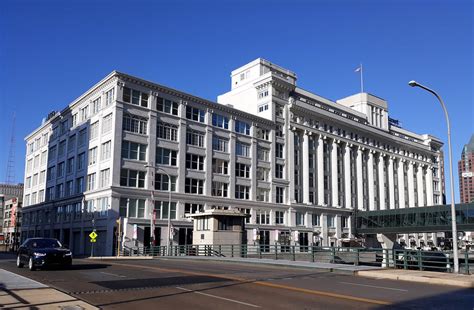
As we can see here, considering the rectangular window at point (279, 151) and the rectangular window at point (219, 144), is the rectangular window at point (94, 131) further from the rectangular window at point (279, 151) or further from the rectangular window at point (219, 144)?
the rectangular window at point (279, 151)

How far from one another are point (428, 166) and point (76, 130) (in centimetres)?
8590

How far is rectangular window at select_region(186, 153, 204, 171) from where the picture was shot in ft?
212

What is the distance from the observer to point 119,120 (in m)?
57.5

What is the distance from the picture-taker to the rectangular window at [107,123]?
59.0 meters

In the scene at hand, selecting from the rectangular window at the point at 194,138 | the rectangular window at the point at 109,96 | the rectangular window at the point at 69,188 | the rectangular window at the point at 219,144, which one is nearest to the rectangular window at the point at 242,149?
the rectangular window at the point at 219,144

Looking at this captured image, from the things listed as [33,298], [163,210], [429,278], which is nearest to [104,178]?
[163,210]

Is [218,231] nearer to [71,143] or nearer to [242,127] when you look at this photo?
[242,127]

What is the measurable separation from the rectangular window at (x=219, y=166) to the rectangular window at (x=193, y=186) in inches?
135

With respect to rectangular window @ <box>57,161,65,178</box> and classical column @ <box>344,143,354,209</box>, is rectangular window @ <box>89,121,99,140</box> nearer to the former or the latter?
rectangular window @ <box>57,161,65,178</box>

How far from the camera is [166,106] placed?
63.5 metres

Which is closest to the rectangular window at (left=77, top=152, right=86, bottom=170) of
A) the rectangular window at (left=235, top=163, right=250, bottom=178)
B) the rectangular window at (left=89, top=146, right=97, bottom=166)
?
the rectangular window at (left=89, top=146, right=97, bottom=166)

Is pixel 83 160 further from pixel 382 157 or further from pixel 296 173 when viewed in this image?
pixel 382 157

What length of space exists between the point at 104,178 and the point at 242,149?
2244 cm

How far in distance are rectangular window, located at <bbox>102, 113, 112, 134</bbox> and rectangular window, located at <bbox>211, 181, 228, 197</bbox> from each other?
1670cm
